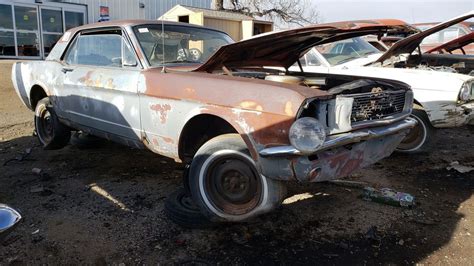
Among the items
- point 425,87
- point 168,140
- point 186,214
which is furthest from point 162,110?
point 425,87

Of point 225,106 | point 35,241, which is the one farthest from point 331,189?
point 35,241

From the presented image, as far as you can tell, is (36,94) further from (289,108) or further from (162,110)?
(289,108)

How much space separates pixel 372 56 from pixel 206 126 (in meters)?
4.06

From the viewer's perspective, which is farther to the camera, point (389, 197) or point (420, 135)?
point (420, 135)

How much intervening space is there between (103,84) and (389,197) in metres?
2.86

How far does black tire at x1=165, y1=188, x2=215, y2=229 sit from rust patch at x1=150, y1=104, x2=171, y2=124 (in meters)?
0.66

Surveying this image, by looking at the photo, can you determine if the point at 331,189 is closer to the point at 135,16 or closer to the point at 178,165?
the point at 178,165

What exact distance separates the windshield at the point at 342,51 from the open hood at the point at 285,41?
2.47 meters

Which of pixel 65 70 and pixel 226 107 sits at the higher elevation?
pixel 65 70

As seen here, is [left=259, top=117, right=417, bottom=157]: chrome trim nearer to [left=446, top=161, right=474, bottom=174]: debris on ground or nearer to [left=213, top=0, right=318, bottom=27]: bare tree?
[left=446, top=161, right=474, bottom=174]: debris on ground

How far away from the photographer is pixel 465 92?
4926 millimetres

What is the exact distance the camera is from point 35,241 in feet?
10.0

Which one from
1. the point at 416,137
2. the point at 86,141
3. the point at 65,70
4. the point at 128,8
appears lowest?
the point at 86,141

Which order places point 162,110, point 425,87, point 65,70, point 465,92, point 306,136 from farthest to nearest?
point 425,87, point 465,92, point 65,70, point 162,110, point 306,136
